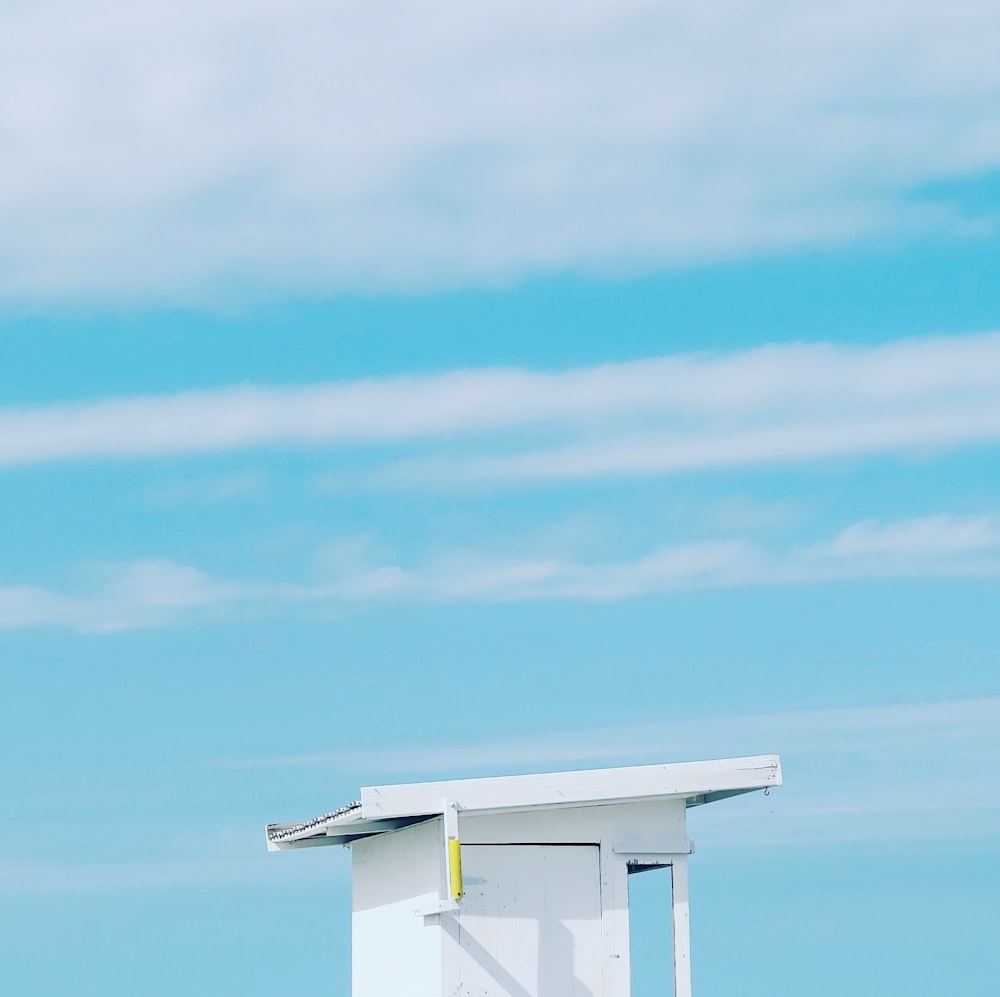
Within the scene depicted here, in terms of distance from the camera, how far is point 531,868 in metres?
16.4

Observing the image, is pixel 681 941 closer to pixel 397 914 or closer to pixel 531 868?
pixel 531 868

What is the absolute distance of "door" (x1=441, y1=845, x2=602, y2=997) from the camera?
1605 cm

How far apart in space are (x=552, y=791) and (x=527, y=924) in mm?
1319

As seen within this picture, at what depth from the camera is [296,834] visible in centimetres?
1808

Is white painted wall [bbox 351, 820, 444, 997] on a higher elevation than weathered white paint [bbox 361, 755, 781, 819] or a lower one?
lower

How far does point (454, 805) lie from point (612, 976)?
234 cm

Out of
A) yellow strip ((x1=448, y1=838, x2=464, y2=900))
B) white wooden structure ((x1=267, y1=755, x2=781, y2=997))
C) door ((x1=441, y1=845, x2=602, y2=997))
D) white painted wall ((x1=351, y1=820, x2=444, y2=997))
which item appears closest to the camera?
yellow strip ((x1=448, y1=838, x2=464, y2=900))

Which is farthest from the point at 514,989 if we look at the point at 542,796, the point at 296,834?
the point at 296,834

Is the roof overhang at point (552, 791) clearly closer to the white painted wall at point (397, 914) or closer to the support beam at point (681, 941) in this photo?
the white painted wall at point (397, 914)

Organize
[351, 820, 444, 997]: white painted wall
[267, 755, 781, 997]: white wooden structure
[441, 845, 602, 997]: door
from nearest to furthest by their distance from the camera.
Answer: [267, 755, 781, 997]: white wooden structure → [441, 845, 602, 997]: door → [351, 820, 444, 997]: white painted wall

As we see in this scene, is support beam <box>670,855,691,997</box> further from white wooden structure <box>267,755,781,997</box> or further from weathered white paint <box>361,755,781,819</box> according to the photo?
weathered white paint <box>361,755,781,819</box>

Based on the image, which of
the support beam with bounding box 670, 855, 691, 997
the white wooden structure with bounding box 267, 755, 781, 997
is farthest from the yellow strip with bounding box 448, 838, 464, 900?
the support beam with bounding box 670, 855, 691, 997

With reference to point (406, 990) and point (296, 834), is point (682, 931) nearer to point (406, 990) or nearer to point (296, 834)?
point (406, 990)

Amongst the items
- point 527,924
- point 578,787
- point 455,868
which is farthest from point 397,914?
point 578,787
